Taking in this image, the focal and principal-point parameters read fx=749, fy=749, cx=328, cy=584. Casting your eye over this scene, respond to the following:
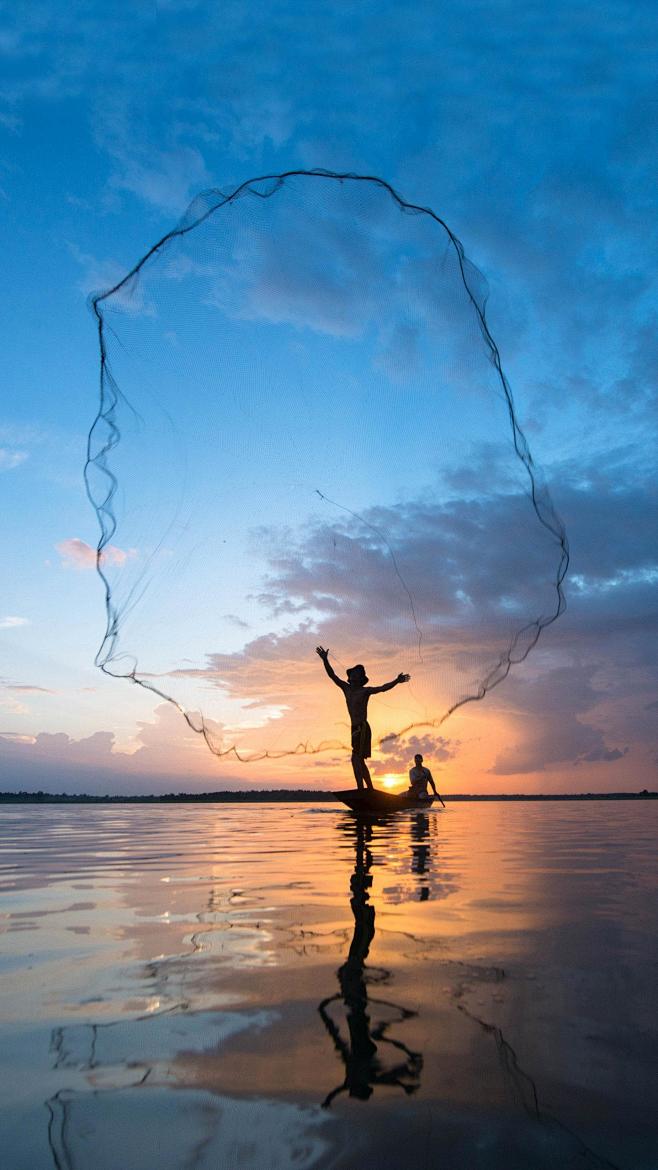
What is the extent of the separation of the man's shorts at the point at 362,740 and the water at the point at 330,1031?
15256 millimetres

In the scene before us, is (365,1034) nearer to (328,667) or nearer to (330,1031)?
Answer: (330,1031)

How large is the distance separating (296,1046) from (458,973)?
4.64 ft

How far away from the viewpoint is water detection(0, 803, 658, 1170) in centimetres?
226

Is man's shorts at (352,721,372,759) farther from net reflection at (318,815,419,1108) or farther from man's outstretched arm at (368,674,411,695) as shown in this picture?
net reflection at (318,815,419,1108)

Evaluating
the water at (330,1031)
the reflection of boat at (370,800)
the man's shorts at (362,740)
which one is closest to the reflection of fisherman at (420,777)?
the reflection of boat at (370,800)

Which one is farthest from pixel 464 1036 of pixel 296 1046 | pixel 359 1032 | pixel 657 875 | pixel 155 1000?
pixel 657 875

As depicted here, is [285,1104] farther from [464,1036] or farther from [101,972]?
[101,972]

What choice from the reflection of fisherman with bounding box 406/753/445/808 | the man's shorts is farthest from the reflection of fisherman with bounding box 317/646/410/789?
the reflection of fisherman with bounding box 406/753/445/808

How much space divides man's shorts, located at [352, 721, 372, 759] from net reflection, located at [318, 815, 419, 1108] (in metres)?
17.5

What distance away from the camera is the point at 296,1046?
303 centimetres

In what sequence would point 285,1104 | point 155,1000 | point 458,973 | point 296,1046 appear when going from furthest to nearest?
point 458,973 → point 155,1000 → point 296,1046 → point 285,1104

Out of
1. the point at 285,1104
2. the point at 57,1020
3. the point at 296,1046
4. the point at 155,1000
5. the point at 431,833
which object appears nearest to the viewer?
the point at 285,1104

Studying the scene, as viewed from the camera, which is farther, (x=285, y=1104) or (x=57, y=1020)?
(x=57, y=1020)

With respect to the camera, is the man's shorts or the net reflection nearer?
the net reflection
